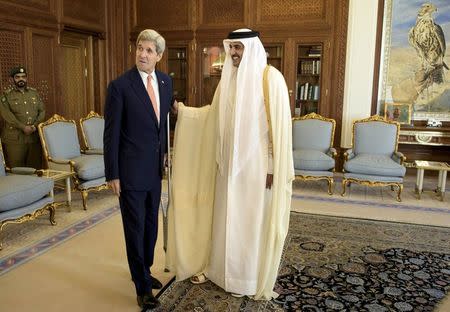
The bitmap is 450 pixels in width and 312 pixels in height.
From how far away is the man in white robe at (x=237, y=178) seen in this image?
2.48m

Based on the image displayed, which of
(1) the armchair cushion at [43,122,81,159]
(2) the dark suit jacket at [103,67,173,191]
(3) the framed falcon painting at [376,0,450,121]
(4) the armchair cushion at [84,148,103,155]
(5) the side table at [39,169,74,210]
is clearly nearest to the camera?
(2) the dark suit jacket at [103,67,173,191]

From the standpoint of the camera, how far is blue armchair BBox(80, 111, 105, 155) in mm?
5367

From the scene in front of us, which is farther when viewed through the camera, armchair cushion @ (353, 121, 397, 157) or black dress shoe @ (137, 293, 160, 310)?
armchair cushion @ (353, 121, 397, 157)

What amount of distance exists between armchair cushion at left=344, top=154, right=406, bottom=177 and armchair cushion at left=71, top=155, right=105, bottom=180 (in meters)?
3.02

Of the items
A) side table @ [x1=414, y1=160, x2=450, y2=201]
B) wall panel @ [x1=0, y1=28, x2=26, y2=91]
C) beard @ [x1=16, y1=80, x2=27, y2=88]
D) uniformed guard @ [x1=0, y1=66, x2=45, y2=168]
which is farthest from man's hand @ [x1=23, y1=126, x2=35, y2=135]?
side table @ [x1=414, y1=160, x2=450, y2=201]

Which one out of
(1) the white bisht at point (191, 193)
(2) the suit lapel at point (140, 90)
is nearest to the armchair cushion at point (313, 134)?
(1) the white bisht at point (191, 193)

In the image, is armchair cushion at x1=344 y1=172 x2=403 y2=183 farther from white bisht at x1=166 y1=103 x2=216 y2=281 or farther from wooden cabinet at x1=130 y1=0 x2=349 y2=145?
white bisht at x1=166 y1=103 x2=216 y2=281

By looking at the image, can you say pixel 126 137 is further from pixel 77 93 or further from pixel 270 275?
pixel 77 93

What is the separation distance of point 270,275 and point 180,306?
22.9 inches

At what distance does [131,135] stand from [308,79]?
4.74 metres

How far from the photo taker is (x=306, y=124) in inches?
233

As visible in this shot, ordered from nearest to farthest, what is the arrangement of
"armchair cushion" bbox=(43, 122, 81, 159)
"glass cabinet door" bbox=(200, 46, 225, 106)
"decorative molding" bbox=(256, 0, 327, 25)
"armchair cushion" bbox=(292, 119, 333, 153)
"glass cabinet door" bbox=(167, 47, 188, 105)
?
"armchair cushion" bbox=(43, 122, 81, 159)
"armchair cushion" bbox=(292, 119, 333, 153)
"decorative molding" bbox=(256, 0, 327, 25)
"glass cabinet door" bbox=(200, 46, 225, 106)
"glass cabinet door" bbox=(167, 47, 188, 105)

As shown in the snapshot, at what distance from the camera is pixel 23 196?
358cm

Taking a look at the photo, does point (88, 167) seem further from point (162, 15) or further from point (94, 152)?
point (162, 15)
